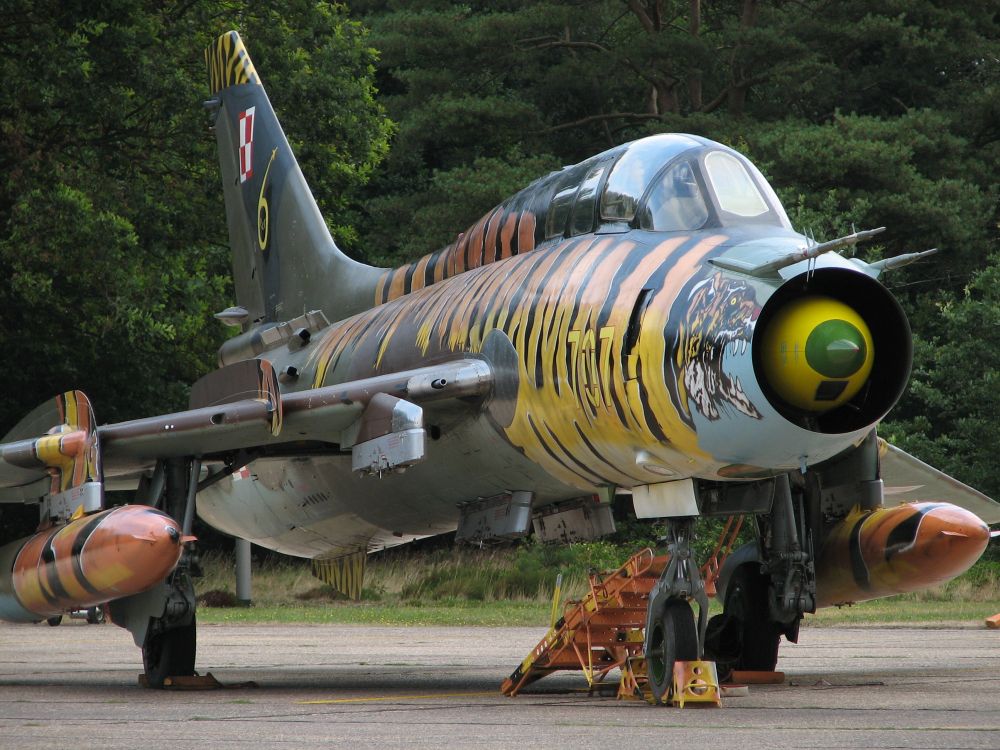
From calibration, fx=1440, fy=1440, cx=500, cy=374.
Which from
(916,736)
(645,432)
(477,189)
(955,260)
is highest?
(477,189)

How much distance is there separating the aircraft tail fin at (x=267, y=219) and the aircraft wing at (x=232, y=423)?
77.6 inches

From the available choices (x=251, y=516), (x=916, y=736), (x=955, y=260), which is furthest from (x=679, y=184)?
(x=955, y=260)

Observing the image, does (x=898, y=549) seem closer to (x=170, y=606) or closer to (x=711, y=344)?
(x=711, y=344)

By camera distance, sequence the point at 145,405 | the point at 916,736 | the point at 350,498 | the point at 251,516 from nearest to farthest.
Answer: the point at 916,736 < the point at 350,498 < the point at 251,516 < the point at 145,405

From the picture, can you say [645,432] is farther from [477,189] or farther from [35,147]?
[477,189]

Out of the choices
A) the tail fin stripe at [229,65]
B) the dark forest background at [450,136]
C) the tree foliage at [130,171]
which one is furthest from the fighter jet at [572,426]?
the tree foliage at [130,171]

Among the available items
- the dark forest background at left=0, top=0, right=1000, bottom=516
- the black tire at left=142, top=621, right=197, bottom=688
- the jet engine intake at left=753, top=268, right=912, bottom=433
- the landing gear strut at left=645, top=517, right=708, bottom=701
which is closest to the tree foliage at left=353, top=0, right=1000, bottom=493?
the dark forest background at left=0, top=0, right=1000, bottom=516

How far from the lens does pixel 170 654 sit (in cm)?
1139

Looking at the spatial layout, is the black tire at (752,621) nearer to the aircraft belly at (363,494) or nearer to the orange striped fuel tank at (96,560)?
the aircraft belly at (363,494)

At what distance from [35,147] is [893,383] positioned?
861 inches

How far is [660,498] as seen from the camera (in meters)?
8.81

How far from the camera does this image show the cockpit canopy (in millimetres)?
8766

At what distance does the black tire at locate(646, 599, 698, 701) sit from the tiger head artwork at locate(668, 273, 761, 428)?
133 centimetres

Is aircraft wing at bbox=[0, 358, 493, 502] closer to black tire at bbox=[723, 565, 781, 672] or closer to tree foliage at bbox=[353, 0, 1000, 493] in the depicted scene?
black tire at bbox=[723, 565, 781, 672]
